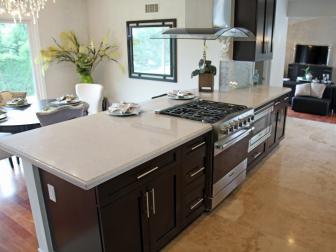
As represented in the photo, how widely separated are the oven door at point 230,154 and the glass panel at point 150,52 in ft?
7.83

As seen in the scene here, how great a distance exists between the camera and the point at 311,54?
29.8 feet

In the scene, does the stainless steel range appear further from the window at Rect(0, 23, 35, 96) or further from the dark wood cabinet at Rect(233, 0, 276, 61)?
the window at Rect(0, 23, 35, 96)

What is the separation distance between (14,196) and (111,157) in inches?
78.0

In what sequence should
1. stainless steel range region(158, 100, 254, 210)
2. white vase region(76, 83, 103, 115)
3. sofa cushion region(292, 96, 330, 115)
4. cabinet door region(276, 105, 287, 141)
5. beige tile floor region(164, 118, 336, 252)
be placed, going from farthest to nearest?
sofa cushion region(292, 96, 330, 115) < white vase region(76, 83, 103, 115) < cabinet door region(276, 105, 287, 141) < stainless steel range region(158, 100, 254, 210) < beige tile floor region(164, 118, 336, 252)

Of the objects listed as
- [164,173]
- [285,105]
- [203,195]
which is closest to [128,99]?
[285,105]

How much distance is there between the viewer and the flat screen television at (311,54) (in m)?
8.88

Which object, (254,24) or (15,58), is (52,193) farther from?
(15,58)

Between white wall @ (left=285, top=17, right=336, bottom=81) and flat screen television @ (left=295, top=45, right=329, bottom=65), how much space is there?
0.64 ft

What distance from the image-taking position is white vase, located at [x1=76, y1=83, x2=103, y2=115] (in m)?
4.44

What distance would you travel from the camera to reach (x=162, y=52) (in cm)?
500

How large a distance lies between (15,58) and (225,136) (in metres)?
4.37

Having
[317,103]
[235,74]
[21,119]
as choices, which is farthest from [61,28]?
[317,103]

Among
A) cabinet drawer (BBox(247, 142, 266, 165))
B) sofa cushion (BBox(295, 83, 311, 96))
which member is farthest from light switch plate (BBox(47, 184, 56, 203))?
sofa cushion (BBox(295, 83, 311, 96))

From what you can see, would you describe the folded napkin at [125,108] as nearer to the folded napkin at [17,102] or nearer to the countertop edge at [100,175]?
the countertop edge at [100,175]
